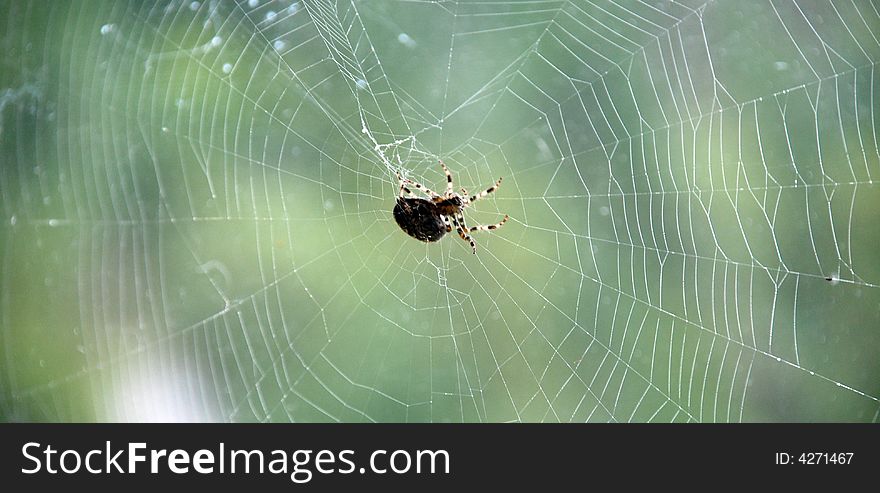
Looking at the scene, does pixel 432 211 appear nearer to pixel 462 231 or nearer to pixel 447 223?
pixel 447 223

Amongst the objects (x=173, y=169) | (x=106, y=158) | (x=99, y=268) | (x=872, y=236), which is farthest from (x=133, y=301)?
(x=872, y=236)

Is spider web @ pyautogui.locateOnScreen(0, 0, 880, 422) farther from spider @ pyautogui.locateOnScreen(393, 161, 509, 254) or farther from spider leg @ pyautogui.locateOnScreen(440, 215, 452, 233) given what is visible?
spider leg @ pyautogui.locateOnScreen(440, 215, 452, 233)

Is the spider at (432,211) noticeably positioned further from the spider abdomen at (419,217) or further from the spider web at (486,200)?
the spider web at (486,200)

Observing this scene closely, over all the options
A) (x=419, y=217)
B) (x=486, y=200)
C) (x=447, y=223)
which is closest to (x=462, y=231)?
(x=447, y=223)

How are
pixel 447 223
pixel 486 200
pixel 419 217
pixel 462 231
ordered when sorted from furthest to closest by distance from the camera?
1. pixel 486 200
2. pixel 462 231
3. pixel 447 223
4. pixel 419 217

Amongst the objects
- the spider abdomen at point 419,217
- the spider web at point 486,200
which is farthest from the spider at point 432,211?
the spider web at point 486,200

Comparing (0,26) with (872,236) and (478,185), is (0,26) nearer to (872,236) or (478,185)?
(478,185)
